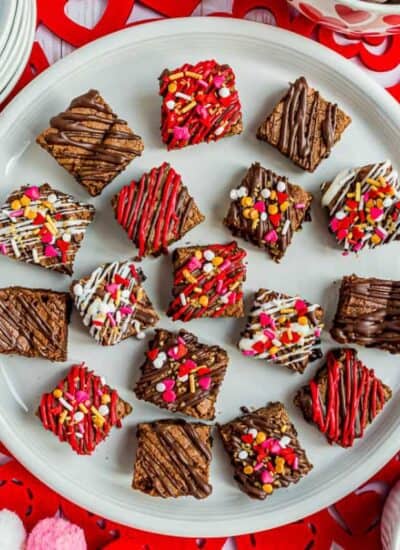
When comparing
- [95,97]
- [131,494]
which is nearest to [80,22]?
[95,97]

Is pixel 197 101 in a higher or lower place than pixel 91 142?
higher

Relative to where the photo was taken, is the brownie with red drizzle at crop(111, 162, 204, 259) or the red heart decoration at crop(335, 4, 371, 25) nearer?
the red heart decoration at crop(335, 4, 371, 25)

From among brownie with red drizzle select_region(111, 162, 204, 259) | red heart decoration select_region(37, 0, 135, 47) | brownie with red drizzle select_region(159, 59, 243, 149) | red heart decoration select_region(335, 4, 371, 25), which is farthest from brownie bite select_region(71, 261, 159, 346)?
red heart decoration select_region(335, 4, 371, 25)

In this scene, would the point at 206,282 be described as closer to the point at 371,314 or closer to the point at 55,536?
the point at 371,314

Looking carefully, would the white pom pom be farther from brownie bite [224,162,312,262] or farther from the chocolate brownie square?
brownie bite [224,162,312,262]

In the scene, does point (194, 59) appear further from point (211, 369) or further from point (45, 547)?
point (45, 547)

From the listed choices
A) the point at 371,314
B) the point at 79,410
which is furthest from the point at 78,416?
the point at 371,314

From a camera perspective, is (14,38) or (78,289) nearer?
(14,38)
